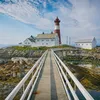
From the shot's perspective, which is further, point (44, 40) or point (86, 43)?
point (86, 43)

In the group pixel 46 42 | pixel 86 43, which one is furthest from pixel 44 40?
pixel 86 43

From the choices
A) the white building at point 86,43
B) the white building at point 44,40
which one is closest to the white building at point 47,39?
the white building at point 44,40

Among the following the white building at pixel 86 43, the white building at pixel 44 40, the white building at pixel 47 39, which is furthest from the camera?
the white building at pixel 86 43

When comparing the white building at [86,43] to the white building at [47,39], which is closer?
the white building at [47,39]

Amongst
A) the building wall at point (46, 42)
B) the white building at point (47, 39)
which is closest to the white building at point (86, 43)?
the white building at point (47, 39)

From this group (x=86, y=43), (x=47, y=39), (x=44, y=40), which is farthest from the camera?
(x=86, y=43)

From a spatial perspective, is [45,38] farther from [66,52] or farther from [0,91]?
[0,91]

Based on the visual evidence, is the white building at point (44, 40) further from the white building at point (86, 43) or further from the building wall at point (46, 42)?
the white building at point (86, 43)

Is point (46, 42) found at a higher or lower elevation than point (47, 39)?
lower

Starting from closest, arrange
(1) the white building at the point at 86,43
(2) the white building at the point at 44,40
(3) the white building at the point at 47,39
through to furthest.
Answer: (2) the white building at the point at 44,40 → (3) the white building at the point at 47,39 → (1) the white building at the point at 86,43

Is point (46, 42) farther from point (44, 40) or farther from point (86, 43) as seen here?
point (86, 43)

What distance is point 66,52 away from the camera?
61500 millimetres

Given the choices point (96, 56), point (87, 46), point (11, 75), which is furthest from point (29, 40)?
point (11, 75)

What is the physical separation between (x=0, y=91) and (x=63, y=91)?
32.8 feet
